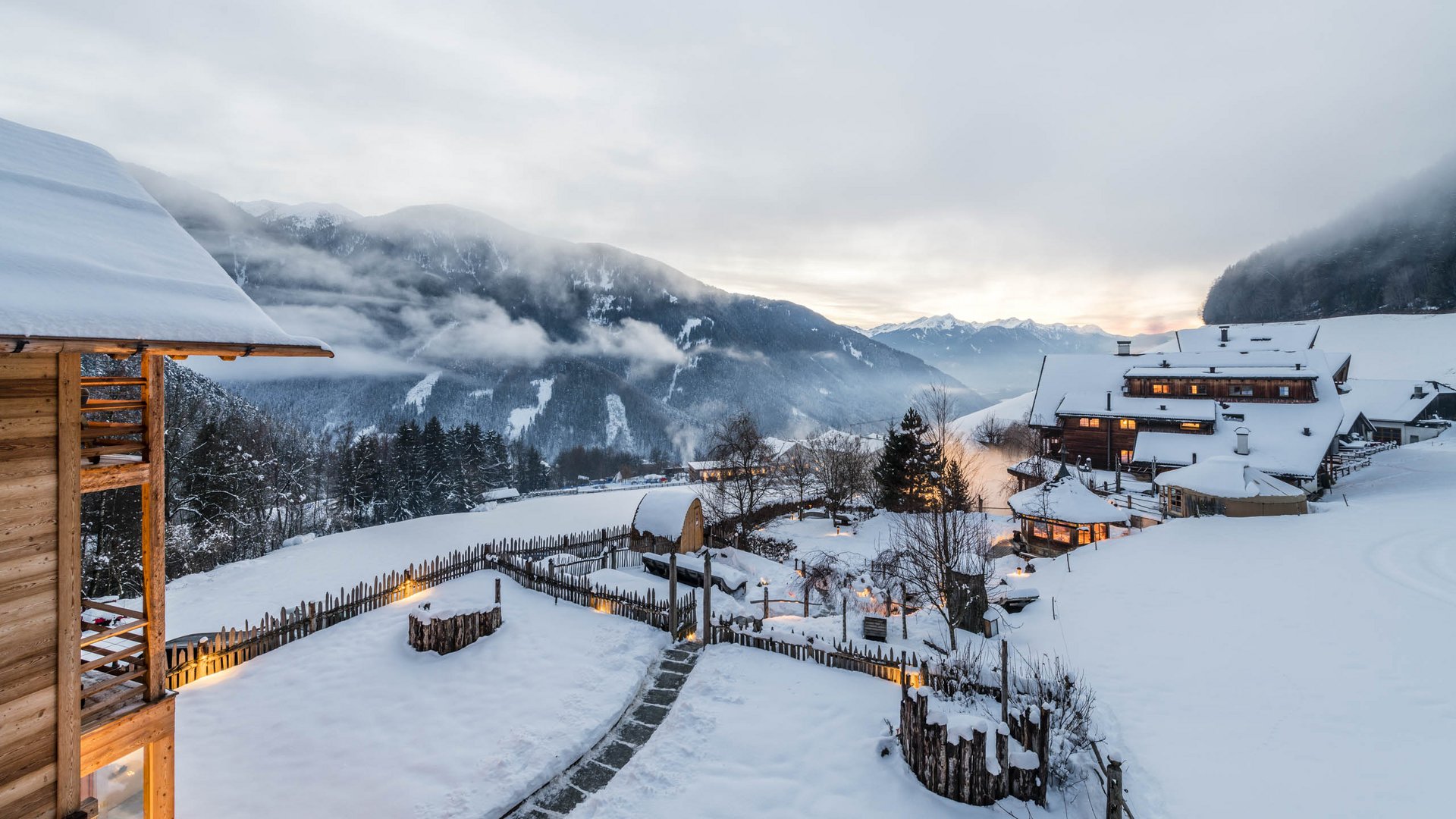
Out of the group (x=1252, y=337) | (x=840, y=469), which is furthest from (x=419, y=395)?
(x=1252, y=337)

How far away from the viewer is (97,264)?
5664mm

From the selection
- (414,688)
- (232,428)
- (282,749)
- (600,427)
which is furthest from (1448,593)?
(600,427)

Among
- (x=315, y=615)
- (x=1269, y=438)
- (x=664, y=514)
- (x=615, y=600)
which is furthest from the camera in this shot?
(x=1269, y=438)

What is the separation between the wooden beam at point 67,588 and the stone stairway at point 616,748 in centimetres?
525

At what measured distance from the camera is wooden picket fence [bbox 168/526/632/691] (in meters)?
12.0

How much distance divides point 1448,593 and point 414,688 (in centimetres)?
2716

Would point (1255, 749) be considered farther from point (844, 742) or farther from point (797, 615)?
point (797, 615)

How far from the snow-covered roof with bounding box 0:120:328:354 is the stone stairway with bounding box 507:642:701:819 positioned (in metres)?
7.69

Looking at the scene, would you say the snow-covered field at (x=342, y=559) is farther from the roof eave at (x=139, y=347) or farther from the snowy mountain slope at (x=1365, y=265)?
the snowy mountain slope at (x=1365, y=265)

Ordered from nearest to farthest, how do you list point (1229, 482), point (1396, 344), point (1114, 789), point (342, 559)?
point (1114, 789) < point (342, 559) < point (1229, 482) < point (1396, 344)

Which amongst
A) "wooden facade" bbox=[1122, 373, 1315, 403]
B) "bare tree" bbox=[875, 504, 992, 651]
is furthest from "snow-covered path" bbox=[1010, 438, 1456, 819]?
"wooden facade" bbox=[1122, 373, 1315, 403]

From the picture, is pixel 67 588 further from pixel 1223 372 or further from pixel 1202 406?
pixel 1223 372

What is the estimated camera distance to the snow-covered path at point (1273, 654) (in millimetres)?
8930

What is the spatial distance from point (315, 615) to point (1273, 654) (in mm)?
24608
